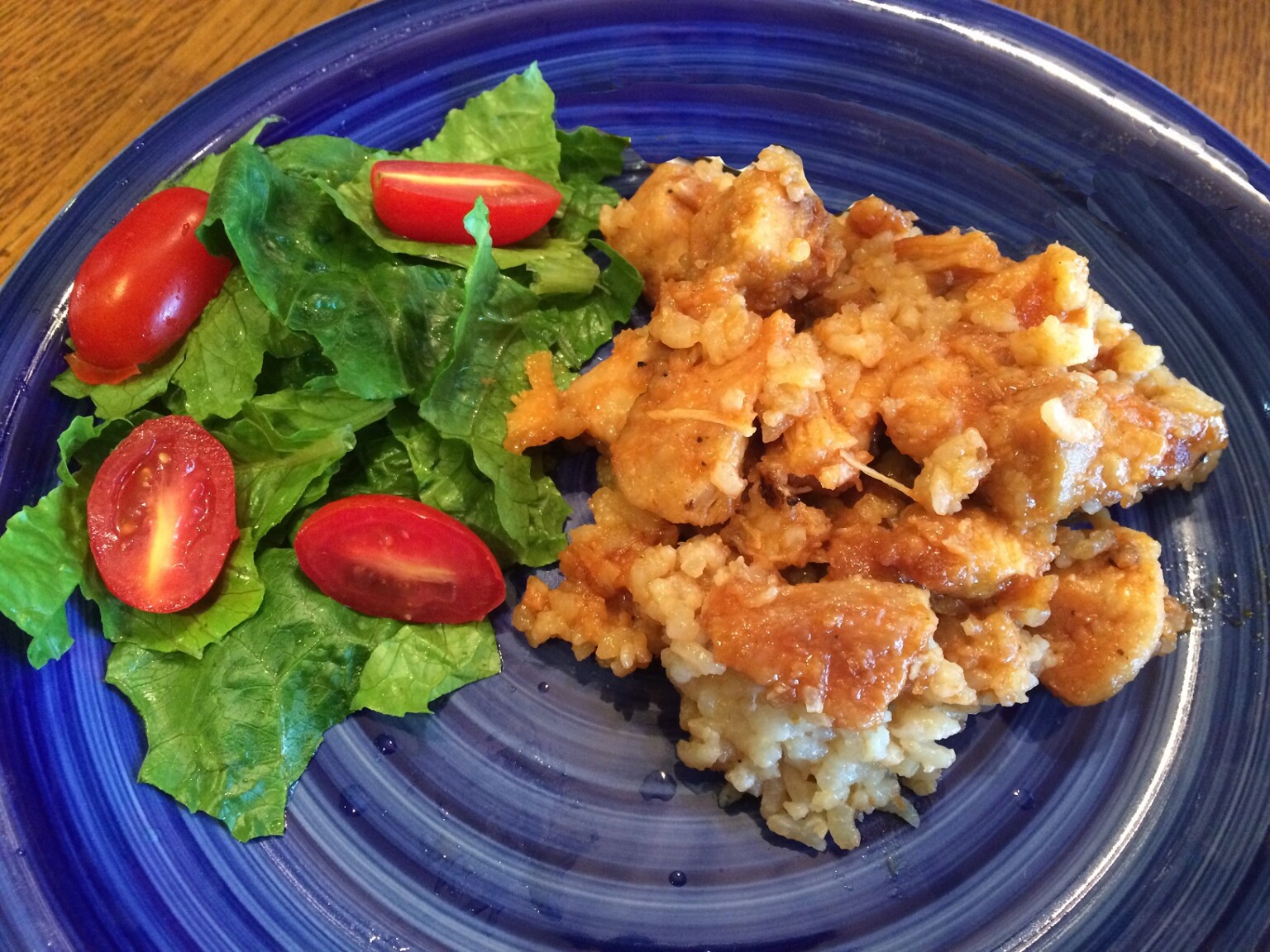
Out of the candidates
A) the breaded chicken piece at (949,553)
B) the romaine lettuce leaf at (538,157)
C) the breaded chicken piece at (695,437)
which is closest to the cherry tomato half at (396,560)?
the breaded chicken piece at (695,437)

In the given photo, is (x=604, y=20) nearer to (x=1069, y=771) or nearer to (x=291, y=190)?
(x=291, y=190)

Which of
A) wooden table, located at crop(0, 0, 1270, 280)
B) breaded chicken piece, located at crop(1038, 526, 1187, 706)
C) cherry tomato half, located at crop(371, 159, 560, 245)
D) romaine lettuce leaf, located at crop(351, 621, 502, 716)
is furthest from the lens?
wooden table, located at crop(0, 0, 1270, 280)

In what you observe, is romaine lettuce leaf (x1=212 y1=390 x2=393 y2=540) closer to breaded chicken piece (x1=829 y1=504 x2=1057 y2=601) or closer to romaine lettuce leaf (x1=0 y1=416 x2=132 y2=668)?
romaine lettuce leaf (x1=0 y1=416 x2=132 y2=668)

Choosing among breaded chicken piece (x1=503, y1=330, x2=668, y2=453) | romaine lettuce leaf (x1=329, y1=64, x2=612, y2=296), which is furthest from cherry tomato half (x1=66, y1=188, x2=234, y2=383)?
breaded chicken piece (x1=503, y1=330, x2=668, y2=453)

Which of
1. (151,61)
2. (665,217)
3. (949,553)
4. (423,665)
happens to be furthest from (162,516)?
(151,61)

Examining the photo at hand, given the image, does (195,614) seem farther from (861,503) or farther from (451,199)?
(861,503)
